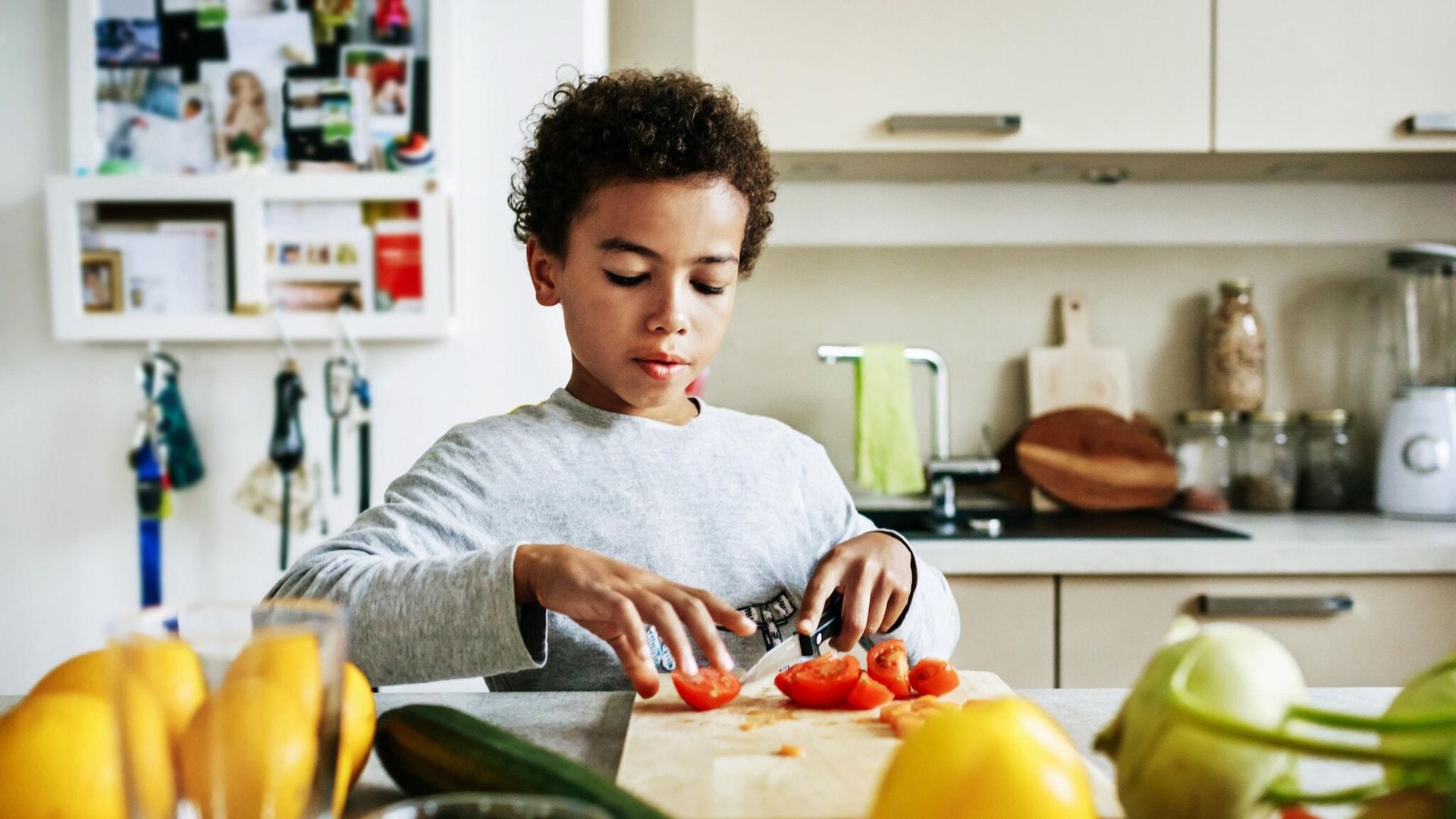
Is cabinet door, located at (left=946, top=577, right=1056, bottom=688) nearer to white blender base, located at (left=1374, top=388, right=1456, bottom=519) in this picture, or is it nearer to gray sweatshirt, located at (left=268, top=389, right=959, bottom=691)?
gray sweatshirt, located at (left=268, top=389, right=959, bottom=691)

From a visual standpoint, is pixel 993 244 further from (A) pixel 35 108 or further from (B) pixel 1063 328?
(A) pixel 35 108

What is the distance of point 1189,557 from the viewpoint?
157 centimetres

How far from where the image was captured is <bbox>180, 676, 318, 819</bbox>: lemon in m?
0.33

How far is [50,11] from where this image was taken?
1675 mm

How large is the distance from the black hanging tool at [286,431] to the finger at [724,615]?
4.11ft

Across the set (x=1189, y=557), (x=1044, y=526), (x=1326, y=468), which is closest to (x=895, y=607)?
(x=1189, y=557)

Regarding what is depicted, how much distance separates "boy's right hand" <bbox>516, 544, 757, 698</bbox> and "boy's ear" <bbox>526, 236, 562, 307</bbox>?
16.7 inches

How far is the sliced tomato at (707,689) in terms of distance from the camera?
0.65m

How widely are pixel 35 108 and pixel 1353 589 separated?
2286 millimetres

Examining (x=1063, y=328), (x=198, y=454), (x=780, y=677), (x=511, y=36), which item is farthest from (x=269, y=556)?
(x=1063, y=328)

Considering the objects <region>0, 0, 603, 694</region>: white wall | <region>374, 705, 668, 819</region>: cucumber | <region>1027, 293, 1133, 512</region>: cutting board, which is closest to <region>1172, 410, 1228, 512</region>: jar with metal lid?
<region>1027, 293, 1133, 512</region>: cutting board

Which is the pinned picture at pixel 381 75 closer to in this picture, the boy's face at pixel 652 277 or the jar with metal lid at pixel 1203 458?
the boy's face at pixel 652 277

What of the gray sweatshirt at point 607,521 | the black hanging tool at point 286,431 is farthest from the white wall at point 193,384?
the gray sweatshirt at point 607,521

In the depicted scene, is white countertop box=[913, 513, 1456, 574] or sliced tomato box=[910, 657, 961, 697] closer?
sliced tomato box=[910, 657, 961, 697]
